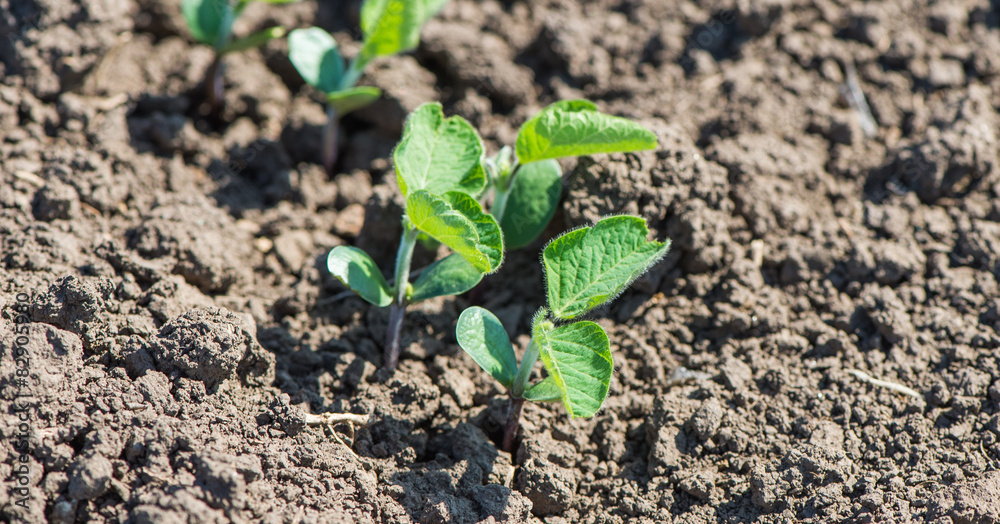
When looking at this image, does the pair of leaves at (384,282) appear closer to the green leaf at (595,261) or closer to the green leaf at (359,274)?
the green leaf at (359,274)

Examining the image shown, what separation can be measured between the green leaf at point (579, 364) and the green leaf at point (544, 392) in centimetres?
2

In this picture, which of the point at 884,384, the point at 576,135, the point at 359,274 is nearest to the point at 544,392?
the point at 359,274

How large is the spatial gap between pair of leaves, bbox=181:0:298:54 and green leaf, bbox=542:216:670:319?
5.13 feet

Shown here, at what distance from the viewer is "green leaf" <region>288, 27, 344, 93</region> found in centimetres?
264

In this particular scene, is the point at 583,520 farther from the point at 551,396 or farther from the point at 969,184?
the point at 969,184

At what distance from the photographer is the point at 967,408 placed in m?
2.06

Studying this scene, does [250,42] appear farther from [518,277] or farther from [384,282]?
[518,277]

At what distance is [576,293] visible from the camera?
192 cm

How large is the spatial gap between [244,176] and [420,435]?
1.35 m

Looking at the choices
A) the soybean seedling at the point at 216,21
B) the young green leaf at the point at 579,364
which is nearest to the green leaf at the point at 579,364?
the young green leaf at the point at 579,364

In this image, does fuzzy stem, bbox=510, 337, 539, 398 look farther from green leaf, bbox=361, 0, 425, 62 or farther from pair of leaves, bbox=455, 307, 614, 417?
green leaf, bbox=361, 0, 425, 62

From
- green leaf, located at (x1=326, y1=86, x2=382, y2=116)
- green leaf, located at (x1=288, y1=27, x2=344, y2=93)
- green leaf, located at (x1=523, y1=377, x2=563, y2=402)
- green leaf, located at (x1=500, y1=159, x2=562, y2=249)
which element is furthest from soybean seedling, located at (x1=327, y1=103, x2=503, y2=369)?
green leaf, located at (x1=288, y1=27, x2=344, y2=93)

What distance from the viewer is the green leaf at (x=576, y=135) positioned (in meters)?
2.01

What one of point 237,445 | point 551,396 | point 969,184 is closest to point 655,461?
point 551,396
